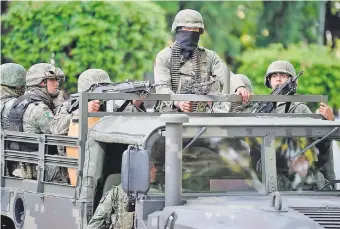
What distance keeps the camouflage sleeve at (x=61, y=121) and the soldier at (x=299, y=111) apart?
1.80 m

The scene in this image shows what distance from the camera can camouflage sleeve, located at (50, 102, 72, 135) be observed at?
11.7 m

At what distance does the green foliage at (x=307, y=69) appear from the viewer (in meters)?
26.4

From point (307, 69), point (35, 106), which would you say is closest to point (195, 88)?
point (35, 106)

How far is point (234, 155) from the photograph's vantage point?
9688 mm

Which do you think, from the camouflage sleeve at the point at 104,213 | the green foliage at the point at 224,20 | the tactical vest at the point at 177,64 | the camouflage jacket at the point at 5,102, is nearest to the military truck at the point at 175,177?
the camouflage sleeve at the point at 104,213

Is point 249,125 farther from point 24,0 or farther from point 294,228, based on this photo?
point 24,0

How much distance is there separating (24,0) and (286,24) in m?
10.0

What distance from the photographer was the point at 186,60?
11.9 metres

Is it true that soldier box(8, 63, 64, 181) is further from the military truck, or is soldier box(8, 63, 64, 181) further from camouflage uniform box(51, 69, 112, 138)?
the military truck

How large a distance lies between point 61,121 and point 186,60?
121cm

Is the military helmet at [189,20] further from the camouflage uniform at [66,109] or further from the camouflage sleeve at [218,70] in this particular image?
the camouflage uniform at [66,109]

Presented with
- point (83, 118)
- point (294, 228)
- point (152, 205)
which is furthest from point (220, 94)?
→ point (294, 228)

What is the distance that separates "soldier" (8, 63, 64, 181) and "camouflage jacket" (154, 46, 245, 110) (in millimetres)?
1317

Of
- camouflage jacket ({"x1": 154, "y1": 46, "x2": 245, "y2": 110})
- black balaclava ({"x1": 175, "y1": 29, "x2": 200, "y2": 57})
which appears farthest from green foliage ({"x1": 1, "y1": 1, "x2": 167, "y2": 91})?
black balaclava ({"x1": 175, "y1": 29, "x2": 200, "y2": 57})
